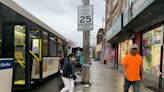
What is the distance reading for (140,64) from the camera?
29.1ft

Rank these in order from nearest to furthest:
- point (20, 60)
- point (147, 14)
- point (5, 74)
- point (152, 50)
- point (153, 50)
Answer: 1. point (5, 74)
2. point (20, 60)
3. point (147, 14)
4. point (153, 50)
5. point (152, 50)

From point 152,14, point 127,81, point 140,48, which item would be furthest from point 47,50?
point 127,81

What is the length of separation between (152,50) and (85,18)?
15.7 ft

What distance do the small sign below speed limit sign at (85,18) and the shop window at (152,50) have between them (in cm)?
364

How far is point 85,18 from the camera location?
15.2 m

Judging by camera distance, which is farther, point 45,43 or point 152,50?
point 152,50

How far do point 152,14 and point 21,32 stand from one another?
6728 millimetres

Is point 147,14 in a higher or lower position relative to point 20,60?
higher

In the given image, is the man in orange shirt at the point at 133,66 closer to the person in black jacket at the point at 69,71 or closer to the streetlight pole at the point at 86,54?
the person in black jacket at the point at 69,71

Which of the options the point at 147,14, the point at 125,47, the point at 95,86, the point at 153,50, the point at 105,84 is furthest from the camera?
the point at 125,47

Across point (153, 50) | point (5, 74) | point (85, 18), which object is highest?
point (85, 18)

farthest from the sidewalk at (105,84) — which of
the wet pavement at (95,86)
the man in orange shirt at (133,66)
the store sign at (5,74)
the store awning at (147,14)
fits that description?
the man in orange shirt at (133,66)

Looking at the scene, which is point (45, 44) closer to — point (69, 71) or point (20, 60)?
point (20, 60)

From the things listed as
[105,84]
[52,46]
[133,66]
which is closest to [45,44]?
[52,46]
